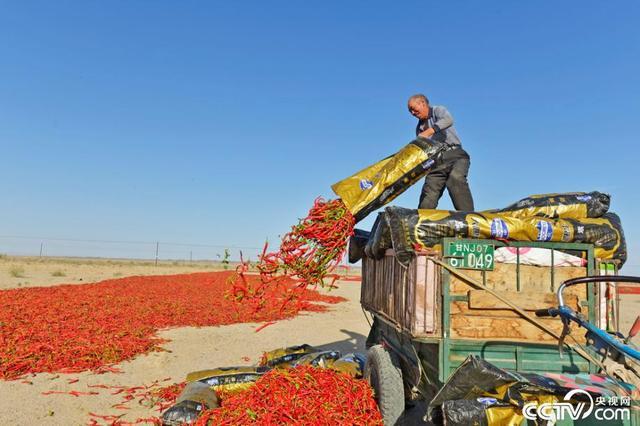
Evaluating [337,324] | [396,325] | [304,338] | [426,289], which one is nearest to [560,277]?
[426,289]

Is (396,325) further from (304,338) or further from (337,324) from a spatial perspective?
(337,324)

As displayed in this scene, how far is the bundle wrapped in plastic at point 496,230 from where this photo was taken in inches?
162

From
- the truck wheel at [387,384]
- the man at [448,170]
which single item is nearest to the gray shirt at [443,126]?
the man at [448,170]

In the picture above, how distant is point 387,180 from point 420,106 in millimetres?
1825

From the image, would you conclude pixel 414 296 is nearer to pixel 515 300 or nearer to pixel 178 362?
pixel 515 300

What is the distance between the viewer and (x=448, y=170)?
20.5ft

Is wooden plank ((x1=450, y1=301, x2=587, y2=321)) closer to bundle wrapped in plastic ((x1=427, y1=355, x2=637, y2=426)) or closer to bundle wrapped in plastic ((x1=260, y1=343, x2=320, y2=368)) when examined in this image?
bundle wrapped in plastic ((x1=427, y1=355, x2=637, y2=426))

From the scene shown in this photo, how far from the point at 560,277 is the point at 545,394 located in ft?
5.70

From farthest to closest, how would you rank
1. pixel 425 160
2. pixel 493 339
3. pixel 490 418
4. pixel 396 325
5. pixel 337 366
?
pixel 337 366 < pixel 425 160 < pixel 396 325 < pixel 493 339 < pixel 490 418

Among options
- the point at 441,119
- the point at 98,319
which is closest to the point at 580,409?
the point at 441,119

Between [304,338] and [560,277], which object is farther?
[304,338]

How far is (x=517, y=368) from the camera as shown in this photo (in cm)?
390

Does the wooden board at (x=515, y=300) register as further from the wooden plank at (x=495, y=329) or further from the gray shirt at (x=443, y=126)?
the gray shirt at (x=443, y=126)

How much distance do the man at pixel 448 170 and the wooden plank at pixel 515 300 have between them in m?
2.38
